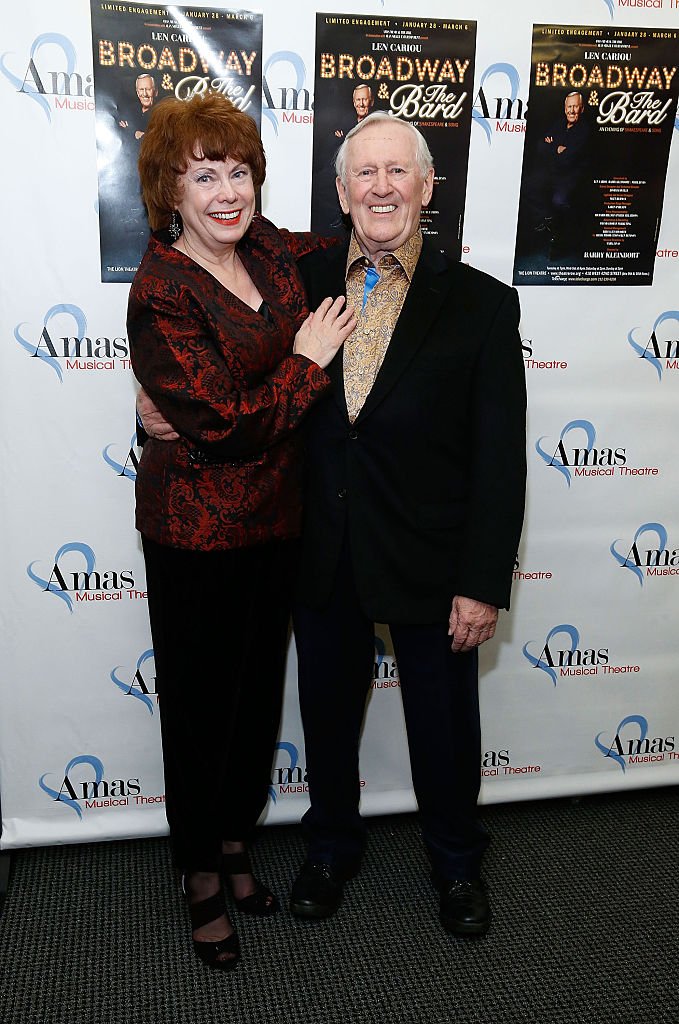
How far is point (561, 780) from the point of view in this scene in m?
2.81

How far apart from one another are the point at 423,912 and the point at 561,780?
2.34ft

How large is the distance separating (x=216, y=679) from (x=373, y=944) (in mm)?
772

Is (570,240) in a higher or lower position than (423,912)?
higher

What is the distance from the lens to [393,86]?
223cm

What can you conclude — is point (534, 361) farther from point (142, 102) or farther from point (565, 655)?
point (142, 102)

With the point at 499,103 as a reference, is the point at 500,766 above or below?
below

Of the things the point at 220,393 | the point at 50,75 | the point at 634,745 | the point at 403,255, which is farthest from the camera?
the point at 634,745

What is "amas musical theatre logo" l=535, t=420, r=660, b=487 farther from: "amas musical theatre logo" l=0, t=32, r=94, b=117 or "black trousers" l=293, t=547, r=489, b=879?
"amas musical theatre logo" l=0, t=32, r=94, b=117

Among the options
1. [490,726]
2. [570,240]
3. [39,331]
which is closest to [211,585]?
[39,331]

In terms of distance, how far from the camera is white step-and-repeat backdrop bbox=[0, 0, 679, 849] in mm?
2156

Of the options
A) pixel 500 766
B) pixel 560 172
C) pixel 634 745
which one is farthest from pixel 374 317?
pixel 634 745

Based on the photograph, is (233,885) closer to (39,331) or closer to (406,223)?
(39,331)

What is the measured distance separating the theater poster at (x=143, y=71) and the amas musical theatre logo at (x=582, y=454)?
3.86ft

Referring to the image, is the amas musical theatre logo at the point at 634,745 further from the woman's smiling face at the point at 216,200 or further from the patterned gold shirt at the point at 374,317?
the woman's smiling face at the point at 216,200
